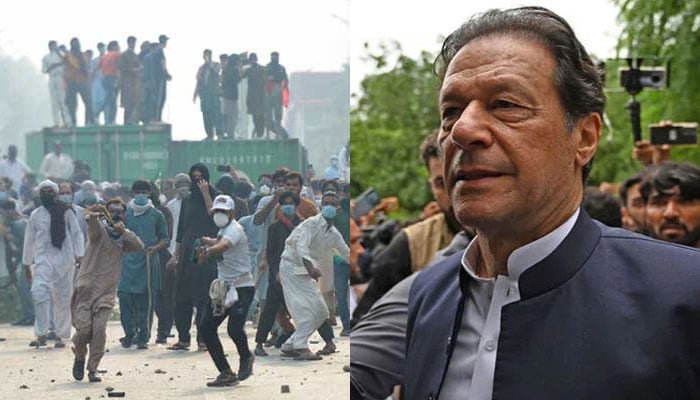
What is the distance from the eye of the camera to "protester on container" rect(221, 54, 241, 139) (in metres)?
2.21

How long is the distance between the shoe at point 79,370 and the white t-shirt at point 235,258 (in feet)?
0.85

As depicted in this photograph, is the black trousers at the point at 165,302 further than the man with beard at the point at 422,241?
No

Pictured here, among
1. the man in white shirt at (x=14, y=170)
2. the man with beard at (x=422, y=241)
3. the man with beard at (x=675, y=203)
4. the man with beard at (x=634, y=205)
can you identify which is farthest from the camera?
the man with beard at (x=634, y=205)

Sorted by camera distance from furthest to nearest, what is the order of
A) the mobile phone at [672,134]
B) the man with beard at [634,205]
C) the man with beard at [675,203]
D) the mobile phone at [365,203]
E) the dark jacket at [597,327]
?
the mobile phone at [672,134] → the mobile phone at [365,203] → the man with beard at [634,205] → the man with beard at [675,203] → the dark jacket at [597,327]

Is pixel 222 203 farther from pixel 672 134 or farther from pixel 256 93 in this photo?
pixel 672 134

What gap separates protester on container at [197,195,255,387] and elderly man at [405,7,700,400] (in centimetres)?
31

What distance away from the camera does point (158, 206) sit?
2180mm

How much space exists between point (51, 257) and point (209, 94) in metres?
0.36

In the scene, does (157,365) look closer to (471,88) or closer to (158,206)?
(158,206)

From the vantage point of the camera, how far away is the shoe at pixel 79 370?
2.13m

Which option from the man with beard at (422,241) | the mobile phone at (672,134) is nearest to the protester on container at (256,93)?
the man with beard at (422,241)

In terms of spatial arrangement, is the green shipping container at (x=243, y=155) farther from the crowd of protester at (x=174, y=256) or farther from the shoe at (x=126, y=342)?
the shoe at (x=126, y=342)

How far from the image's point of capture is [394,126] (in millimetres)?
28922

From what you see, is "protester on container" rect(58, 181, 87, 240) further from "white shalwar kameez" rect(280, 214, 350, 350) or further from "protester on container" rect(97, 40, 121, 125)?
"white shalwar kameez" rect(280, 214, 350, 350)
